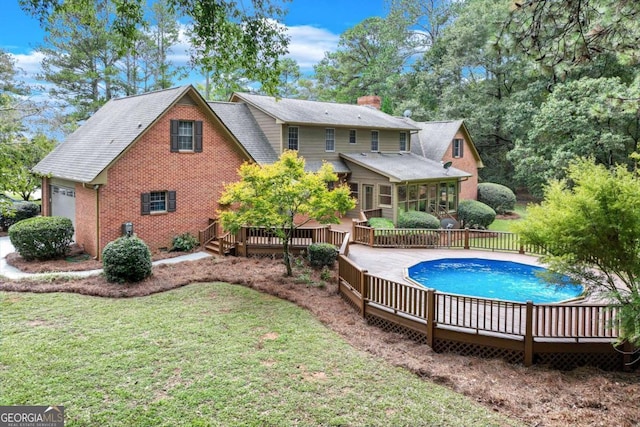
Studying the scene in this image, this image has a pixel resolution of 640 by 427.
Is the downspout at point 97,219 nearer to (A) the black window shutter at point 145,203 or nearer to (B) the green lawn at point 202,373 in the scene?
(A) the black window shutter at point 145,203

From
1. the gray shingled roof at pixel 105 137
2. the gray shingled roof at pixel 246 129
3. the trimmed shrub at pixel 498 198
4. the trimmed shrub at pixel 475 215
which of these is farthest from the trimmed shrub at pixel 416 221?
the gray shingled roof at pixel 105 137

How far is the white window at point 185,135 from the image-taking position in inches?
726

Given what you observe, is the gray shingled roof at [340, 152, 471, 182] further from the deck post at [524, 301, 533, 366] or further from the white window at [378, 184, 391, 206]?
the deck post at [524, 301, 533, 366]

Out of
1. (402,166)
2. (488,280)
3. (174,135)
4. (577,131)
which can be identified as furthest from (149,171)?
(577,131)

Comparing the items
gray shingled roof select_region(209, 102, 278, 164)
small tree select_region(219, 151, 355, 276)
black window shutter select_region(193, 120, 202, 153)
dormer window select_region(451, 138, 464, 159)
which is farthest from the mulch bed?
dormer window select_region(451, 138, 464, 159)

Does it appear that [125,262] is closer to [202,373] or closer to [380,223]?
[202,373]

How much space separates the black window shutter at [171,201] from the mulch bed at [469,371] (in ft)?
15.2

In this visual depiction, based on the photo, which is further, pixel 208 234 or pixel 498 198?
pixel 498 198

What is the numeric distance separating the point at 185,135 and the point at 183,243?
14.4ft

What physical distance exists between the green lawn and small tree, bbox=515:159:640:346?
3932 millimetres

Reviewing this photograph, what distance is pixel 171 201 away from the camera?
1834cm

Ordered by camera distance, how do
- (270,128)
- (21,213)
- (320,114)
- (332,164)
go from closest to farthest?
(21,213), (270,128), (332,164), (320,114)

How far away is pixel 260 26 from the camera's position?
7805 millimetres

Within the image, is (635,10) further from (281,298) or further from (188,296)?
(188,296)
